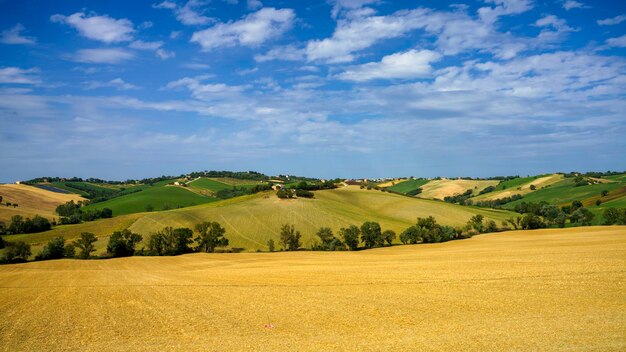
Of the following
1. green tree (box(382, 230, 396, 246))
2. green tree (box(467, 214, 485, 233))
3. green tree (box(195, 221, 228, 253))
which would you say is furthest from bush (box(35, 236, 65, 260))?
green tree (box(467, 214, 485, 233))

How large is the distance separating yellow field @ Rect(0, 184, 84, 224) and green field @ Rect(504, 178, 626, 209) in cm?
15966

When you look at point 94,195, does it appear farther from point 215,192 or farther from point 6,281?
point 6,281

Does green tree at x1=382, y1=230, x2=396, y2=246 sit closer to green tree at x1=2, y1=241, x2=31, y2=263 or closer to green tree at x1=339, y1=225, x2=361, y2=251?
green tree at x1=339, y1=225, x2=361, y2=251

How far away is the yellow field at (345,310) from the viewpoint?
18.8m

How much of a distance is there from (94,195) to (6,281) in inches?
6086

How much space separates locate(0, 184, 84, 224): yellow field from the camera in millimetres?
115625

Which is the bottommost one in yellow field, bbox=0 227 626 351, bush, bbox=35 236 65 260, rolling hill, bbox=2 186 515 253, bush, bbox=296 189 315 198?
yellow field, bbox=0 227 626 351

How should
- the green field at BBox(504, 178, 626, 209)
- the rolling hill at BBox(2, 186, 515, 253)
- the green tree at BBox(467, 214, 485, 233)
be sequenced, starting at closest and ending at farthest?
the rolling hill at BBox(2, 186, 515, 253), the green tree at BBox(467, 214, 485, 233), the green field at BBox(504, 178, 626, 209)

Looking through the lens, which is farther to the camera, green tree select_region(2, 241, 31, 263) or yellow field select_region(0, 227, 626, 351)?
green tree select_region(2, 241, 31, 263)

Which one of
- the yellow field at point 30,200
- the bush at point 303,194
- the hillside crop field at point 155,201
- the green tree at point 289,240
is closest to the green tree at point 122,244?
the green tree at point 289,240

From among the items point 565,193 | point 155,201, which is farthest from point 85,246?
point 565,193

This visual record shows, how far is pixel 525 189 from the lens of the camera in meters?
181

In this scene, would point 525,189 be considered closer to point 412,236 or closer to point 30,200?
point 412,236

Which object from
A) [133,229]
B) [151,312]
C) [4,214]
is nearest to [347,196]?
[133,229]
